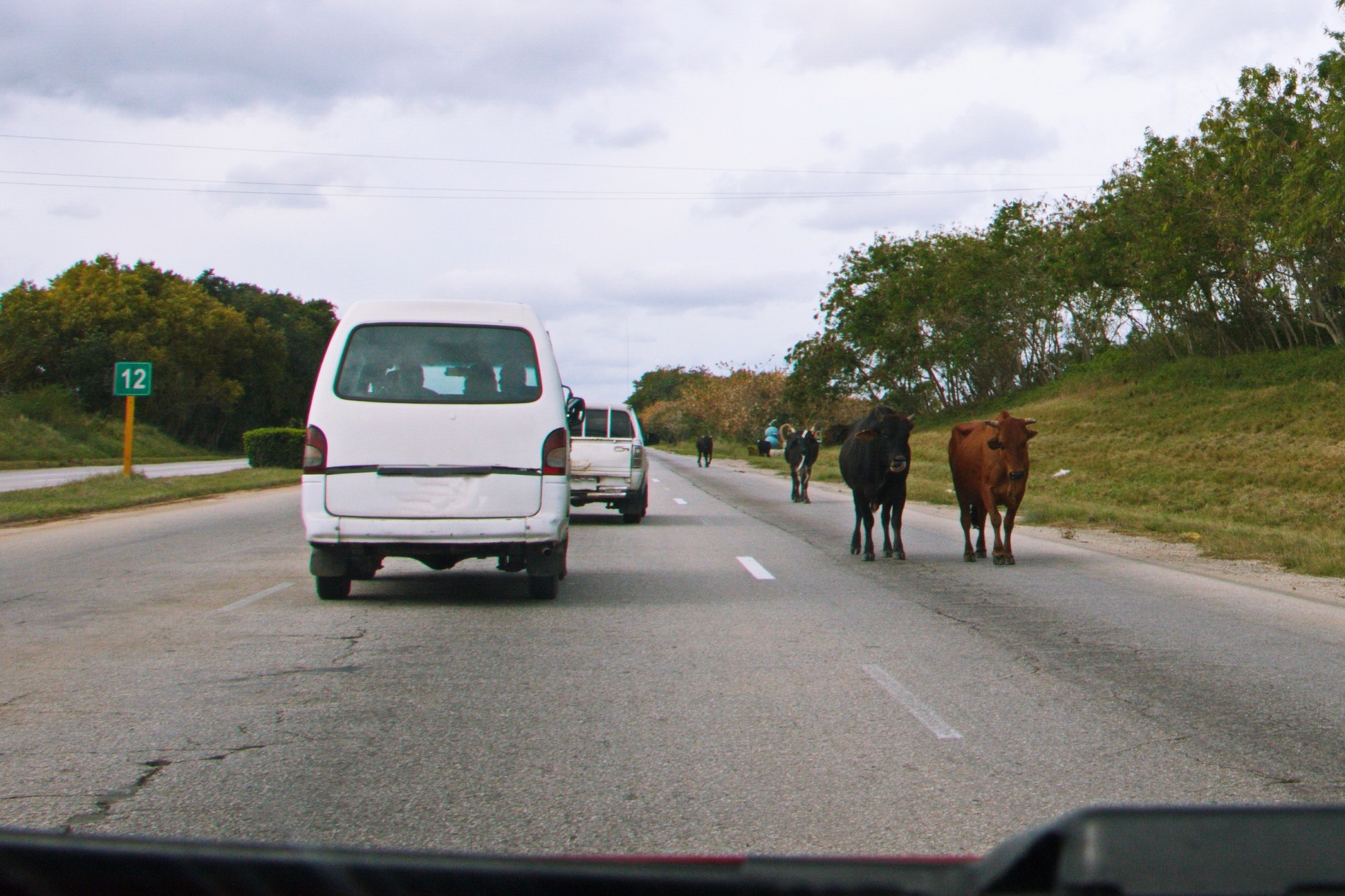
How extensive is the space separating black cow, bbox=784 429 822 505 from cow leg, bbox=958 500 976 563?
12378mm

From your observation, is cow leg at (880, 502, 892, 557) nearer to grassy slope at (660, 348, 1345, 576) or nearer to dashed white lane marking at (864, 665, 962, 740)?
grassy slope at (660, 348, 1345, 576)

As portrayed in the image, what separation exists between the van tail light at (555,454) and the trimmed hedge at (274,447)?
107 feet

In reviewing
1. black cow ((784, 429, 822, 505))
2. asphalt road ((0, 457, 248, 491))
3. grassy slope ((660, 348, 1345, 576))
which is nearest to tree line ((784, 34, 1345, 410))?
grassy slope ((660, 348, 1345, 576))

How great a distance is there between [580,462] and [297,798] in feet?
53.2

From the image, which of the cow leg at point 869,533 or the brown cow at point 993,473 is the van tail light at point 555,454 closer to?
the cow leg at point 869,533

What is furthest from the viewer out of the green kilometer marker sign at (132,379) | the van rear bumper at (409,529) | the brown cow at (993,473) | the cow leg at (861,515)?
the green kilometer marker sign at (132,379)

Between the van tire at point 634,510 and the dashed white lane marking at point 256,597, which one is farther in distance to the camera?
the van tire at point 634,510

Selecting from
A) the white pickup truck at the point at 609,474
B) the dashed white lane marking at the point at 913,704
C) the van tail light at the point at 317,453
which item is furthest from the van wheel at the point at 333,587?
the white pickup truck at the point at 609,474

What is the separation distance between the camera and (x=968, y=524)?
1481 cm

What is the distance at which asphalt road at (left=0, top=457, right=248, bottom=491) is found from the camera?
102ft

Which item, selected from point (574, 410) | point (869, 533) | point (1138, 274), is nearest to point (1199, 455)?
point (1138, 274)

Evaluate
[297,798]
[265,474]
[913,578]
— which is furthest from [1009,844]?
[265,474]

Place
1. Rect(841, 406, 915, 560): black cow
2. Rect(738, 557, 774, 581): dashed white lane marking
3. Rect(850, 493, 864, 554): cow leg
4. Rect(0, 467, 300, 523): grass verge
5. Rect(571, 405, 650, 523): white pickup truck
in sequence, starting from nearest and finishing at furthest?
Rect(738, 557, 774, 581): dashed white lane marking
Rect(841, 406, 915, 560): black cow
Rect(850, 493, 864, 554): cow leg
Rect(571, 405, 650, 523): white pickup truck
Rect(0, 467, 300, 523): grass verge

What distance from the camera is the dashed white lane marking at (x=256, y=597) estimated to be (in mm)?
10138
